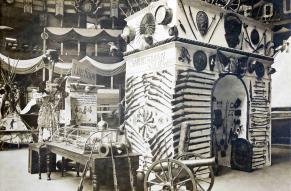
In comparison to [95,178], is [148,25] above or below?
above

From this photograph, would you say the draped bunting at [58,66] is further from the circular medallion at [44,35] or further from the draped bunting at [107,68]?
the circular medallion at [44,35]

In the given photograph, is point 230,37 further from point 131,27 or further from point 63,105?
point 63,105

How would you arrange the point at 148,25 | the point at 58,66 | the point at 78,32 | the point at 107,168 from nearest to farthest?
the point at 107,168 < the point at 148,25 < the point at 58,66 < the point at 78,32

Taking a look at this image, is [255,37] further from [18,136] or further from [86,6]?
[18,136]

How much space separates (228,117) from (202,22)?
246 centimetres

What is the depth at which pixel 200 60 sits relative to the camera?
249 inches

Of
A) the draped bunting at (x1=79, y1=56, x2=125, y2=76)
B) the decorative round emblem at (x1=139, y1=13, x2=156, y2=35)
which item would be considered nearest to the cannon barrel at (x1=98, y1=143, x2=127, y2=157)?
the decorative round emblem at (x1=139, y1=13, x2=156, y2=35)

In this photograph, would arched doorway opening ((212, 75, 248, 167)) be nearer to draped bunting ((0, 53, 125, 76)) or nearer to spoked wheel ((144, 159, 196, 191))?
spoked wheel ((144, 159, 196, 191))

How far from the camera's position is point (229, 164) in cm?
751

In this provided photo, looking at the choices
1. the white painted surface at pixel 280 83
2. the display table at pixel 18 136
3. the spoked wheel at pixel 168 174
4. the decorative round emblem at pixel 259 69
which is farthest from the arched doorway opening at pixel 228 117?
the display table at pixel 18 136

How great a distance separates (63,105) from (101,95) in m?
1.21

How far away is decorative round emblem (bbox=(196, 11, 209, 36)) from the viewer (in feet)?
20.6

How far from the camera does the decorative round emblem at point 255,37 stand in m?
7.46

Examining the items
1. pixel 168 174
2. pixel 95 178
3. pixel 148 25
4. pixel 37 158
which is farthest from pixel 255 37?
pixel 37 158
